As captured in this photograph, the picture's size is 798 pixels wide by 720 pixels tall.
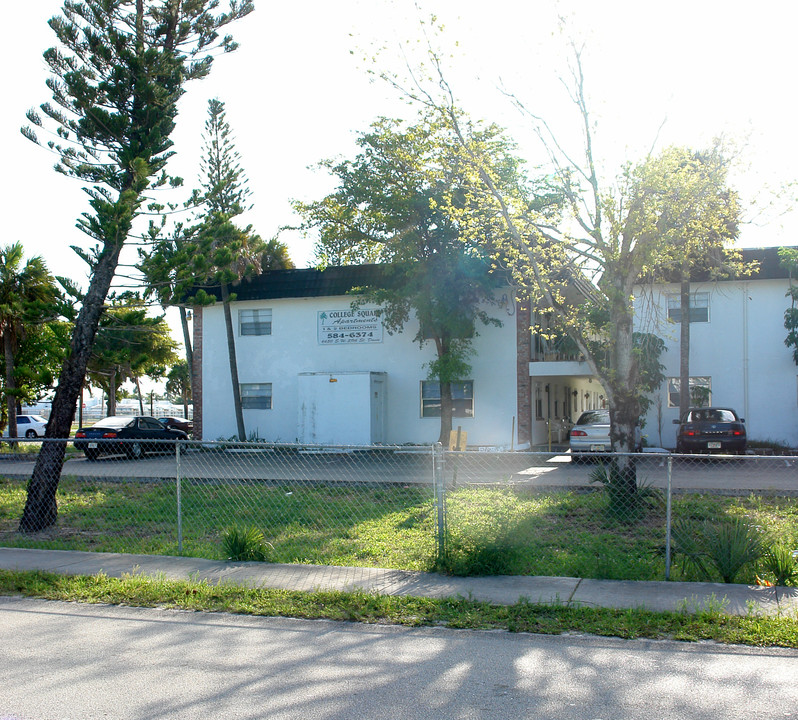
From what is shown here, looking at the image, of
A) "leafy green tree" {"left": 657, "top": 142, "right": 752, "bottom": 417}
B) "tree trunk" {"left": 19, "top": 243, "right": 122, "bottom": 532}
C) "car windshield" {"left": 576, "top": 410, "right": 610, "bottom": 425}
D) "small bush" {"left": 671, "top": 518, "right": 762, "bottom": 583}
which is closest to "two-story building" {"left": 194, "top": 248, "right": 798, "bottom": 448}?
"car windshield" {"left": 576, "top": 410, "right": 610, "bottom": 425}

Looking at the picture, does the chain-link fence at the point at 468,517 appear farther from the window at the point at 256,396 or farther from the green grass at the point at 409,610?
the window at the point at 256,396

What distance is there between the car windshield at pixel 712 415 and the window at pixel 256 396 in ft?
48.5

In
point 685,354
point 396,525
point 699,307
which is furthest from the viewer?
point 699,307

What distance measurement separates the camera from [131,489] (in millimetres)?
14898

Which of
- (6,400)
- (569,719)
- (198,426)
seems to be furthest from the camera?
(6,400)

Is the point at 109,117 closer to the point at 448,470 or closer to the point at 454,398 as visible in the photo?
the point at 448,470

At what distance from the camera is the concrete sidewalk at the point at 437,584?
663 centimetres

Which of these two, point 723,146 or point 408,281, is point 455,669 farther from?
point 408,281

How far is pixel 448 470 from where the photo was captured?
16.9m

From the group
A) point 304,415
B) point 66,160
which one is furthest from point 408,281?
point 66,160

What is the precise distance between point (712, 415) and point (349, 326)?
12446 millimetres

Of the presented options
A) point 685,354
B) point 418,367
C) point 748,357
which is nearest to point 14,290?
point 418,367

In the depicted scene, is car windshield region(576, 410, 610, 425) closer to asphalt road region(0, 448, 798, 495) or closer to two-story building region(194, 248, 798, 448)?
asphalt road region(0, 448, 798, 495)

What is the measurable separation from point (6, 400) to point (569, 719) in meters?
31.6
